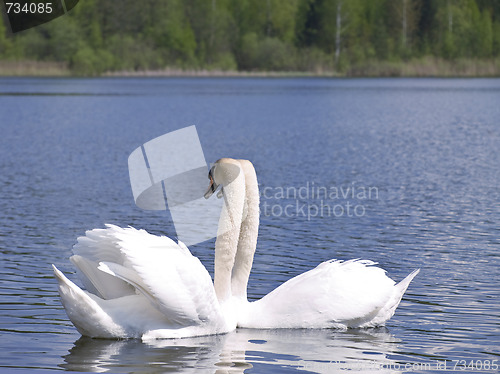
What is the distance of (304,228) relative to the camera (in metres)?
13.3

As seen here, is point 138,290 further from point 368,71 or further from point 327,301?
point 368,71

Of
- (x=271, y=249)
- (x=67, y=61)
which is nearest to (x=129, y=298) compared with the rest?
(x=271, y=249)

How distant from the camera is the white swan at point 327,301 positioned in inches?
310

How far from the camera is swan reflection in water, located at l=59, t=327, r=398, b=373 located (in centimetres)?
688

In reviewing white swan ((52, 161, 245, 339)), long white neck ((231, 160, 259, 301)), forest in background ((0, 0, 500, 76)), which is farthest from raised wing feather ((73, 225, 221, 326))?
forest in background ((0, 0, 500, 76))

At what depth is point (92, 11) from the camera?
10906cm

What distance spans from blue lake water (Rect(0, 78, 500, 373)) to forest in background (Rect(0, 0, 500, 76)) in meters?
61.7

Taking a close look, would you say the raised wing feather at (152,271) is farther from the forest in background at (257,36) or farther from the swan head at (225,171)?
the forest in background at (257,36)

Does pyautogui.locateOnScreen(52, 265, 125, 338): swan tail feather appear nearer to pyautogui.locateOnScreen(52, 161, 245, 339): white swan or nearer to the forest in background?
pyautogui.locateOnScreen(52, 161, 245, 339): white swan

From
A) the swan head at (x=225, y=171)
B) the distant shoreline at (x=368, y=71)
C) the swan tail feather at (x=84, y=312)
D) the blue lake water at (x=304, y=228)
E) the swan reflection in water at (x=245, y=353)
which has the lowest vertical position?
the distant shoreline at (x=368, y=71)

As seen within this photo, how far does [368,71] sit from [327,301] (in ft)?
285

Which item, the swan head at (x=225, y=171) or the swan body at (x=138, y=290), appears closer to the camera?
the swan body at (x=138, y=290)

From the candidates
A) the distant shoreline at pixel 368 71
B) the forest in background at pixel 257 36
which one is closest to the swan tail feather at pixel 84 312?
the distant shoreline at pixel 368 71

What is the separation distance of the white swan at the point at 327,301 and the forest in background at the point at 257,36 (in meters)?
84.6
